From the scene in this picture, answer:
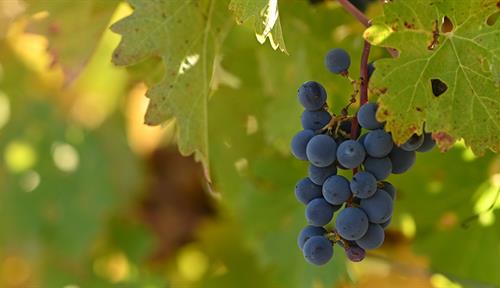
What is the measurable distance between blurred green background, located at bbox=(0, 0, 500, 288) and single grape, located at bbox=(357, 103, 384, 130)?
399 millimetres

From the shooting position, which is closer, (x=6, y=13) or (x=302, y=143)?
(x=302, y=143)

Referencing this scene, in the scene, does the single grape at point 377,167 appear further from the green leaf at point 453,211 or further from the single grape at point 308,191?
the green leaf at point 453,211

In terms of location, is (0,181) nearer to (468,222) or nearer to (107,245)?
(107,245)

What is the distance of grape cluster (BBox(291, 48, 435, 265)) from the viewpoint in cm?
104

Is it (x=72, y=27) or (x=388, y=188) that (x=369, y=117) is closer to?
(x=388, y=188)

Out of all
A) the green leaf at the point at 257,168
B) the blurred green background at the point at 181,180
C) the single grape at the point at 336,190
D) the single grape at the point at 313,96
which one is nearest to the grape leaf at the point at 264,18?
the single grape at the point at 313,96

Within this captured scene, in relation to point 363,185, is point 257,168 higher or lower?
lower

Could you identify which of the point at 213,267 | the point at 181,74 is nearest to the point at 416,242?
the point at 181,74

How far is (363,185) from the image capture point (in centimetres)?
104

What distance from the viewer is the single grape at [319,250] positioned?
1050mm

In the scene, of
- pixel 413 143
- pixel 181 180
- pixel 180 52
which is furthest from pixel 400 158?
pixel 181 180

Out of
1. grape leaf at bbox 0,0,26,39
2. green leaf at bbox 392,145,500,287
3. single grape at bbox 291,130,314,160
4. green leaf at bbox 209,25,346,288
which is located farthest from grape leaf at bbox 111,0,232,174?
grape leaf at bbox 0,0,26,39

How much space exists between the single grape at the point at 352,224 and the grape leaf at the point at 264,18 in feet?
0.67

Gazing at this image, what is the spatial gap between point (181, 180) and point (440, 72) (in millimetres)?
1738
